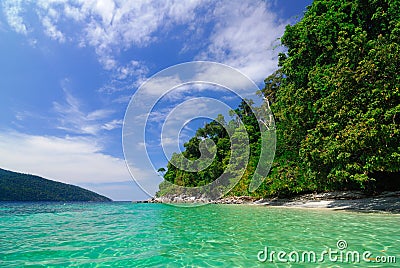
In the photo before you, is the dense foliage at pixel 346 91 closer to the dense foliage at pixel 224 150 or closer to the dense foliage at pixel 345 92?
the dense foliage at pixel 345 92

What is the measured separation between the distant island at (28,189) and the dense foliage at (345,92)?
417ft

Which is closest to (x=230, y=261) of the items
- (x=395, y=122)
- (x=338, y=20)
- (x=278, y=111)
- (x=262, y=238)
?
(x=262, y=238)

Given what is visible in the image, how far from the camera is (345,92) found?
571 inches

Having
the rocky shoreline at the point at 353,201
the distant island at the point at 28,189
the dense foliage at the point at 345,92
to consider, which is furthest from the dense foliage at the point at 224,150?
the distant island at the point at 28,189

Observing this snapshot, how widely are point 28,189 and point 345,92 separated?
138590 mm

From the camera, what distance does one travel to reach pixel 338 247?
6.66 metres

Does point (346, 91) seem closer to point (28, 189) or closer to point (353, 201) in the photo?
point (353, 201)

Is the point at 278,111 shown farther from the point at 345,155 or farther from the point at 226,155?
the point at 226,155

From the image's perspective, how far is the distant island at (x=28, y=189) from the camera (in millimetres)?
109875

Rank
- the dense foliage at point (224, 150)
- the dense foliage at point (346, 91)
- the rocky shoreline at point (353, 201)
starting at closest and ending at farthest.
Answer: the dense foliage at point (346, 91)
the rocky shoreline at point (353, 201)
the dense foliage at point (224, 150)

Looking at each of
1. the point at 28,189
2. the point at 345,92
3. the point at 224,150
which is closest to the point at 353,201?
the point at 345,92

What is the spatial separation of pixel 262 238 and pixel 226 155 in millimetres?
40520

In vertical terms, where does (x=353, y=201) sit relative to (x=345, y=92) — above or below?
below

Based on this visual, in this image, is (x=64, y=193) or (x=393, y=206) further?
(x=64, y=193)
